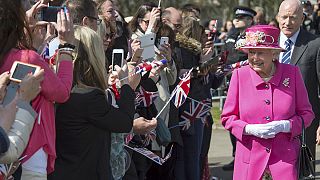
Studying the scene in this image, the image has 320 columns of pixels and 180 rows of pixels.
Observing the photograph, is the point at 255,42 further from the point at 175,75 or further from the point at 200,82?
the point at 200,82

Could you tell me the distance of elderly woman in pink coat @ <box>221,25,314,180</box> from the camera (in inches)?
237

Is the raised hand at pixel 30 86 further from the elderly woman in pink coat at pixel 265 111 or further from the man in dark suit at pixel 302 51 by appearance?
the man in dark suit at pixel 302 51

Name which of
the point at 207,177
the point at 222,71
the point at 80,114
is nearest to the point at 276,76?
the point at 80,114

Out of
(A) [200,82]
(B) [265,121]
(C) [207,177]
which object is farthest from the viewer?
(C) [207,177]

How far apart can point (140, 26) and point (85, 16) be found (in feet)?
6.36

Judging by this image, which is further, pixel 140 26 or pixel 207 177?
pixel 207 177

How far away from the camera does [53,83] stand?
4.34m

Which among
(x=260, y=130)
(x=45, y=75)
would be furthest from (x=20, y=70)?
(x=260, y=130)

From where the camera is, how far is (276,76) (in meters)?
6.12

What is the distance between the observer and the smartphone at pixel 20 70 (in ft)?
12.3

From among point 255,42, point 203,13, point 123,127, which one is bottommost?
point 203,13

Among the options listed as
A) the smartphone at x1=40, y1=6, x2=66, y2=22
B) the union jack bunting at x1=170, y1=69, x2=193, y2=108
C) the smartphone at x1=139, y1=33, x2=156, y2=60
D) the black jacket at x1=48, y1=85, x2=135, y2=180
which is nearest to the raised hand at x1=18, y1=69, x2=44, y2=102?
the black jacket at x1=48, y1=85, x2=135, y2=180

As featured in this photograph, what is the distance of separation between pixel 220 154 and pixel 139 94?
513 centimetres

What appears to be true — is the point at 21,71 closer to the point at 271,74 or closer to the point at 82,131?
the point at 82,131
